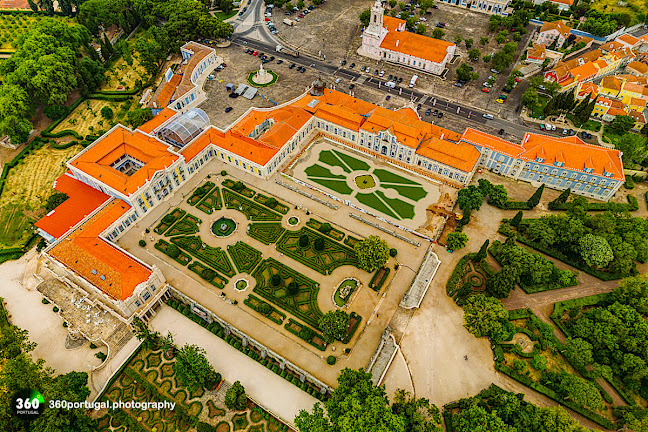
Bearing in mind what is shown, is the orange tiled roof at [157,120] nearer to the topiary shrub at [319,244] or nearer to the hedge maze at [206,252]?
the hedge maze at [206,252]

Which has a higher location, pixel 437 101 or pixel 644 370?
pixel 437 101

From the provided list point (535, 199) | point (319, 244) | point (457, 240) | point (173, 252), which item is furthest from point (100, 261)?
point (535, 199)

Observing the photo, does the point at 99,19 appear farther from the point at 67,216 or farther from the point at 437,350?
the point at 437,350

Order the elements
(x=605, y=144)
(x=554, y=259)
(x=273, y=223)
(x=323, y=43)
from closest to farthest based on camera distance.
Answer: (x=554, y=259), (x=273, y=223), (x=605, y=144), (x=323, y=43)

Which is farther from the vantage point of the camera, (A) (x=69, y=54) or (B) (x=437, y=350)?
(A) (x=69, y=54)

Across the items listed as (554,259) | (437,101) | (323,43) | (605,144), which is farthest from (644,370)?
(323,43)

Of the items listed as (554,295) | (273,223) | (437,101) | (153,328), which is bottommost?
(153,328)

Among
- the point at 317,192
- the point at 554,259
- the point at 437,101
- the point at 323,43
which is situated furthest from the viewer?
the point at 323,43

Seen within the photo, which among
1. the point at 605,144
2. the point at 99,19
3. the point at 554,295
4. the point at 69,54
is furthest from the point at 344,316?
the point at 99,19

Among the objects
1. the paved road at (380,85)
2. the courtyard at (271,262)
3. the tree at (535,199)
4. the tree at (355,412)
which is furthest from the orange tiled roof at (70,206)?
the tree at (535,199)
